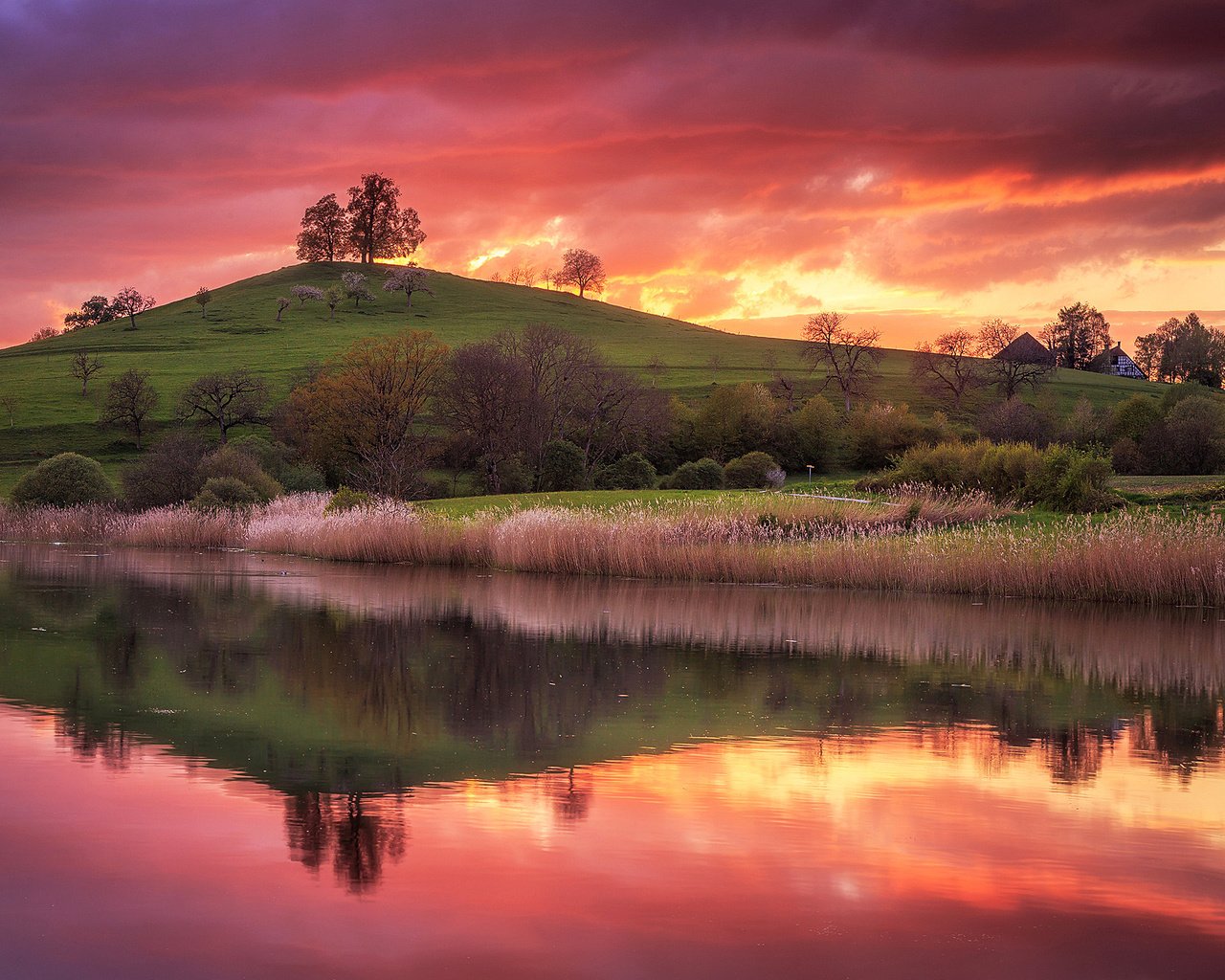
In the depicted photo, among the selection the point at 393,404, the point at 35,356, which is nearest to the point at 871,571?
the point at 393,404

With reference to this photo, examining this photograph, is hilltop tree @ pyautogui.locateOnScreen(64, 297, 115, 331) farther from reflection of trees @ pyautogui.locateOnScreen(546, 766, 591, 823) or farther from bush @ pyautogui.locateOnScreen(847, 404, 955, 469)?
reflection of trees @ pyautogui.locateOnScreen(546, 766, 591, 823)

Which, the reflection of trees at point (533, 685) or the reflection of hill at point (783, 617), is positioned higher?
the reflection of trees at point (533, 685)

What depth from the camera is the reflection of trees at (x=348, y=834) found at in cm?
736

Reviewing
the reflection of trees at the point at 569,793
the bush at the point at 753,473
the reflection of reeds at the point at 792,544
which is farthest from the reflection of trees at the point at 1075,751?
the bush at the point at 753,473

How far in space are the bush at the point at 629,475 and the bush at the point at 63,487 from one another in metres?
24.8

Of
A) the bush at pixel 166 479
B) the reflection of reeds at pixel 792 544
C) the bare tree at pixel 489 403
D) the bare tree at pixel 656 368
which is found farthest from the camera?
the bare tree at pixel 656 368

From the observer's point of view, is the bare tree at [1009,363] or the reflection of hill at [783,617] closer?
the reflection of hill at [783,617]

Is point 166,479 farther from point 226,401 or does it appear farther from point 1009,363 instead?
point 1009,363

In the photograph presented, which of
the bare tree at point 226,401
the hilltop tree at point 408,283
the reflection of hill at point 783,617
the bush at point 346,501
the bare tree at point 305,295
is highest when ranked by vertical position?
the hilltop tree at point 408,283

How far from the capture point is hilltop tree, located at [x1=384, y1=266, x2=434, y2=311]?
14338cm

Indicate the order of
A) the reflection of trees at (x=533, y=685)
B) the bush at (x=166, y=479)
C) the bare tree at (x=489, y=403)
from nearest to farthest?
the reflection of trees at (x=533, y=685) → the bush at (x=166, y=479) → the bare tree at (x=489, y=403)

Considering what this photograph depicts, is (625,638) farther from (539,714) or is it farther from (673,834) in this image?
(673,834)

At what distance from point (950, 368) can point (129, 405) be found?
223 ft

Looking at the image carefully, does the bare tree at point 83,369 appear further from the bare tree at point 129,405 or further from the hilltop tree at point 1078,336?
the hilltop tree at point 1078,336
